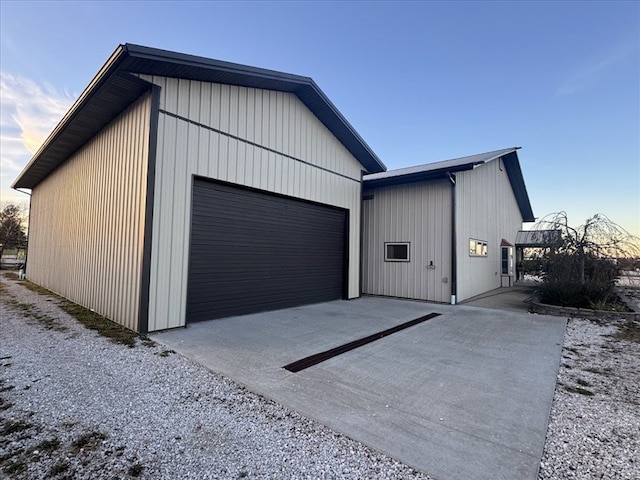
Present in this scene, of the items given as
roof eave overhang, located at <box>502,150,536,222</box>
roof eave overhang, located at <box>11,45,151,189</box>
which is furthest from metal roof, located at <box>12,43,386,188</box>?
roof eave overhang, located at <box>502,150,536,222</box>

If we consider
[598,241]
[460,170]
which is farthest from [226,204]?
[598,241]

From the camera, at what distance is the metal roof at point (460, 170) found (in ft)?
30.6

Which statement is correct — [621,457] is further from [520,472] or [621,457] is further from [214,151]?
[214,151]

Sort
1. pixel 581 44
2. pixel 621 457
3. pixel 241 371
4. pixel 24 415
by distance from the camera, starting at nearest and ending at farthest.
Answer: pixel 621 457
pixel 24 415
pixel 241 371
pixel 581 44

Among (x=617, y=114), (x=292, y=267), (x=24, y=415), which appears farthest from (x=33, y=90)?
(x=617, y=114)

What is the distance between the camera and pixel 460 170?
9148mm

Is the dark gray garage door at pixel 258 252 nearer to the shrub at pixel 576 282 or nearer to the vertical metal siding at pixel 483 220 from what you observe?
the vertical metal siding at pixel 483 220

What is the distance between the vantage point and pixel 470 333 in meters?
5.84

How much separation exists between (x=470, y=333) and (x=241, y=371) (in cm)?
448

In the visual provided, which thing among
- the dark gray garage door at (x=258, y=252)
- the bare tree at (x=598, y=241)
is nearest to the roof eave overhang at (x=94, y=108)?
the dark gray garage door at (x=258, y=252)

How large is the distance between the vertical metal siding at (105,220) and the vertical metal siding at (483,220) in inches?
342

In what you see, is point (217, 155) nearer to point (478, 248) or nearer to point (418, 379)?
point (418, 379)

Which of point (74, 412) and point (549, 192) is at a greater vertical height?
point (549, 192)

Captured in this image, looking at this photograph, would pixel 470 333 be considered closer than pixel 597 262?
Yes
